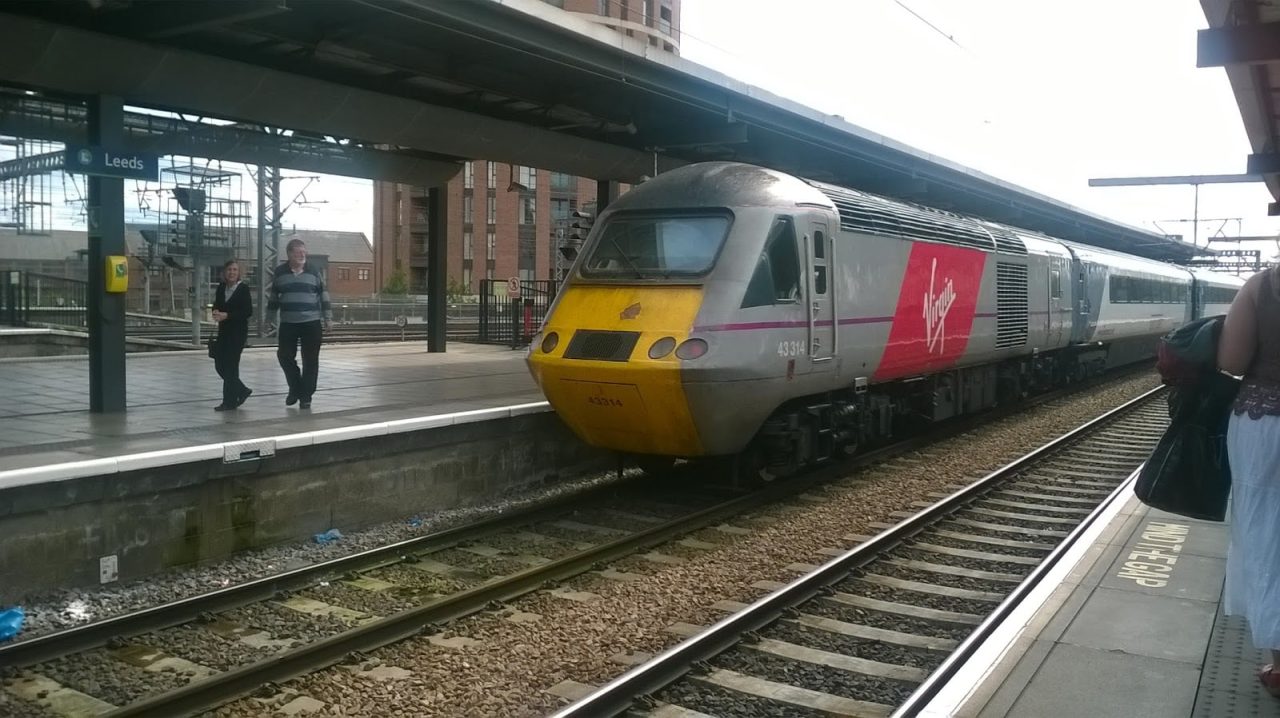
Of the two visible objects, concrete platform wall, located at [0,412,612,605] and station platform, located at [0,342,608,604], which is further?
station platform, located at [0,342,608,604]

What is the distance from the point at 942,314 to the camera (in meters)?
12.6

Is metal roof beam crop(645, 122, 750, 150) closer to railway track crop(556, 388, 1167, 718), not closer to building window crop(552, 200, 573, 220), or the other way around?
railway track crop(556, 388, 1167, 718)

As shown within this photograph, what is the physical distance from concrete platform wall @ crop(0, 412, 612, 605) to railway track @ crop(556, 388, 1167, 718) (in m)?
3.61

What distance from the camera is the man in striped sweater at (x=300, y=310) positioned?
33.1 ft

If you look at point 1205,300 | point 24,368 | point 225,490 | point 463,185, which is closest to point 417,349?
point 24,368

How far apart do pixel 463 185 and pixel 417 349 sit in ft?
156

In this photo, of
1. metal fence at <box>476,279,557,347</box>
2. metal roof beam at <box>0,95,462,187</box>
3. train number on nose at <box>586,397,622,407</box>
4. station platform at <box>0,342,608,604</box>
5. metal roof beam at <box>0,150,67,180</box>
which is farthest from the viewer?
metal fence at <box>476,279,557,347</box>

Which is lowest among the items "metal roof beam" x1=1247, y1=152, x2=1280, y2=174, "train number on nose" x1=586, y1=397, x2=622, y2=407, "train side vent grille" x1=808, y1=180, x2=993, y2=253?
"train number on nose" x1=586, y1=397, x2=622, y2=407

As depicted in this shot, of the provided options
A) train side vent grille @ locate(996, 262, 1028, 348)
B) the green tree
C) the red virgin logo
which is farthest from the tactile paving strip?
the green tree

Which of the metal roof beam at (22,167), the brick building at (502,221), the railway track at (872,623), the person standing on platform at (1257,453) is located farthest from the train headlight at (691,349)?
the brick building at (502,221)

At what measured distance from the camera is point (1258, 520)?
4.06 meters

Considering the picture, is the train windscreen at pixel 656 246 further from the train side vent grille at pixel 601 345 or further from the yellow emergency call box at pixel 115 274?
the yellow emergency call box at pixel 115 274

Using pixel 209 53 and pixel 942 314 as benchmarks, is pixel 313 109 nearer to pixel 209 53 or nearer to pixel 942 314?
pixel 209 53

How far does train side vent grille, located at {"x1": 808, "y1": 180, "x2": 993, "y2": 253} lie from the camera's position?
10.5 m
